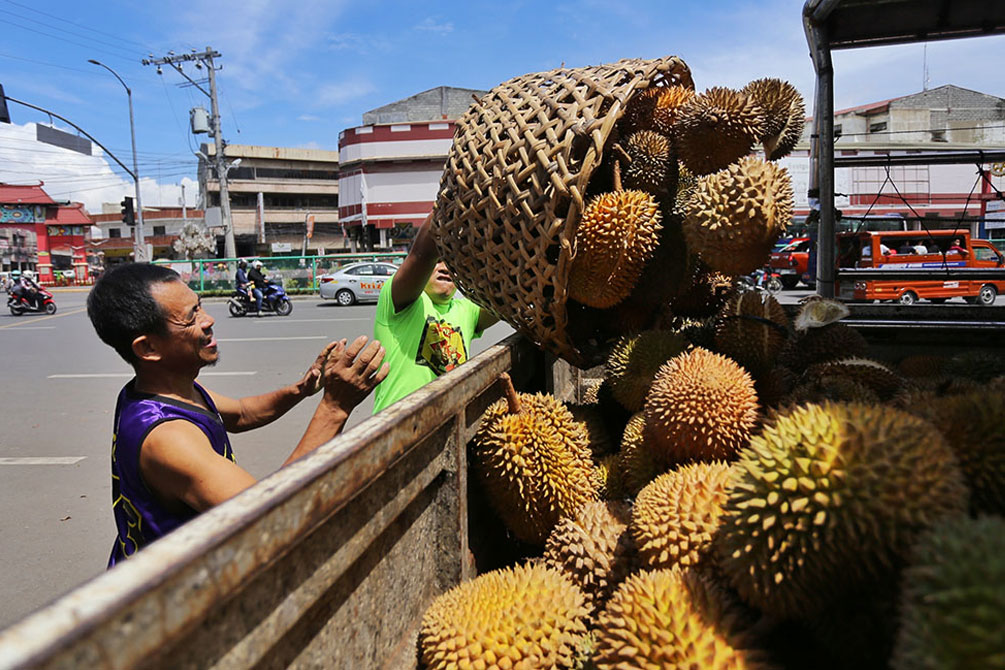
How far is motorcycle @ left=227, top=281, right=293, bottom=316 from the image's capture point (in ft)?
52.2

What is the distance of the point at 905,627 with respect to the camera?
0.68 metres

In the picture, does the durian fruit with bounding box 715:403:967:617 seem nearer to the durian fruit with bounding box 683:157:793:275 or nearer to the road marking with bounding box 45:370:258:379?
the durian fruit with bounding box 683:157:793:275

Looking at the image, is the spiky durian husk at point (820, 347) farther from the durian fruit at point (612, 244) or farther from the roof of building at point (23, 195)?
the roof of building at point (23, 195)

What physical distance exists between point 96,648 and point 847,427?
890 millimetres

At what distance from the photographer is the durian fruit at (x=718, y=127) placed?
1.68 meters

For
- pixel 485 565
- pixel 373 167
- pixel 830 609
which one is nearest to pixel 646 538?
pixel 830 609

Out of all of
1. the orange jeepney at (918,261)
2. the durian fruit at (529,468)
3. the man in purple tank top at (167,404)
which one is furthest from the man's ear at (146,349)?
the orange jeepney at (918,261)

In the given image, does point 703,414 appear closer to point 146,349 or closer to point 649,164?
point 649,164

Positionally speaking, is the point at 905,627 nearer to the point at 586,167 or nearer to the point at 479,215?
the point at 586,167

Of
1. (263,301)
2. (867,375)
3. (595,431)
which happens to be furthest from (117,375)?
(867,375)

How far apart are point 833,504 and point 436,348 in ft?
6.70

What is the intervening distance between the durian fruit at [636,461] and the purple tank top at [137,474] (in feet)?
3.41

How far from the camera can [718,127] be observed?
169cm

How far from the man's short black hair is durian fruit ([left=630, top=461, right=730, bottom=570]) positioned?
1.32 metres
